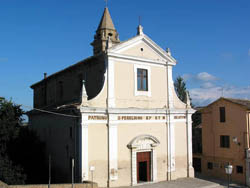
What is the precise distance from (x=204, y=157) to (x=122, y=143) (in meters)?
11.6

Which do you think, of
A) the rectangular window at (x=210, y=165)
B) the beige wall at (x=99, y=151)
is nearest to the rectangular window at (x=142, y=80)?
the beige wall at (x=99, y=151)

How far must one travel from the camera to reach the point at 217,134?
25859mm

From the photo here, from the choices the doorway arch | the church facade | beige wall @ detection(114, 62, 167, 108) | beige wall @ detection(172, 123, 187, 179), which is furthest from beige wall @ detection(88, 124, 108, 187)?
beige wall @ detection(172, 123, 187, 179)

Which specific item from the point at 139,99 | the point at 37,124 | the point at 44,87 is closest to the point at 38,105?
the point at 44,87

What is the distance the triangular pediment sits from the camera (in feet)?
65.4

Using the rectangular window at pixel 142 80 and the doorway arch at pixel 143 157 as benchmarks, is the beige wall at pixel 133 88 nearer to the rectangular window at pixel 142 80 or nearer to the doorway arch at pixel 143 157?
the rectangular window at pixel 142 80

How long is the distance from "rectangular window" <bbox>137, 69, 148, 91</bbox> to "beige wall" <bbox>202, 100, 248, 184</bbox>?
8.80m

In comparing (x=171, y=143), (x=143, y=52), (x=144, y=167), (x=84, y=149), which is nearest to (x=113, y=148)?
(x=84, y=149)

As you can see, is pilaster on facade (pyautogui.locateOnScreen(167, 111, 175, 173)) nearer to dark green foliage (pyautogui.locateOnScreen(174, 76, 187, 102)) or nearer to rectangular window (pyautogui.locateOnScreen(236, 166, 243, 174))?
rectangular window (pyautogui.locateOnScreen(236, 166, 243, 174))

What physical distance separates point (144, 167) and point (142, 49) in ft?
29.9

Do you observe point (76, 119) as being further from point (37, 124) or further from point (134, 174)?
point (37, 124)

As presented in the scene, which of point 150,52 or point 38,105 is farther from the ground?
point 150,52

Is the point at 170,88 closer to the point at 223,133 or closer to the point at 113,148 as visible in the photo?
the point at 113,148

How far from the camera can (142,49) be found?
21.2 metres
